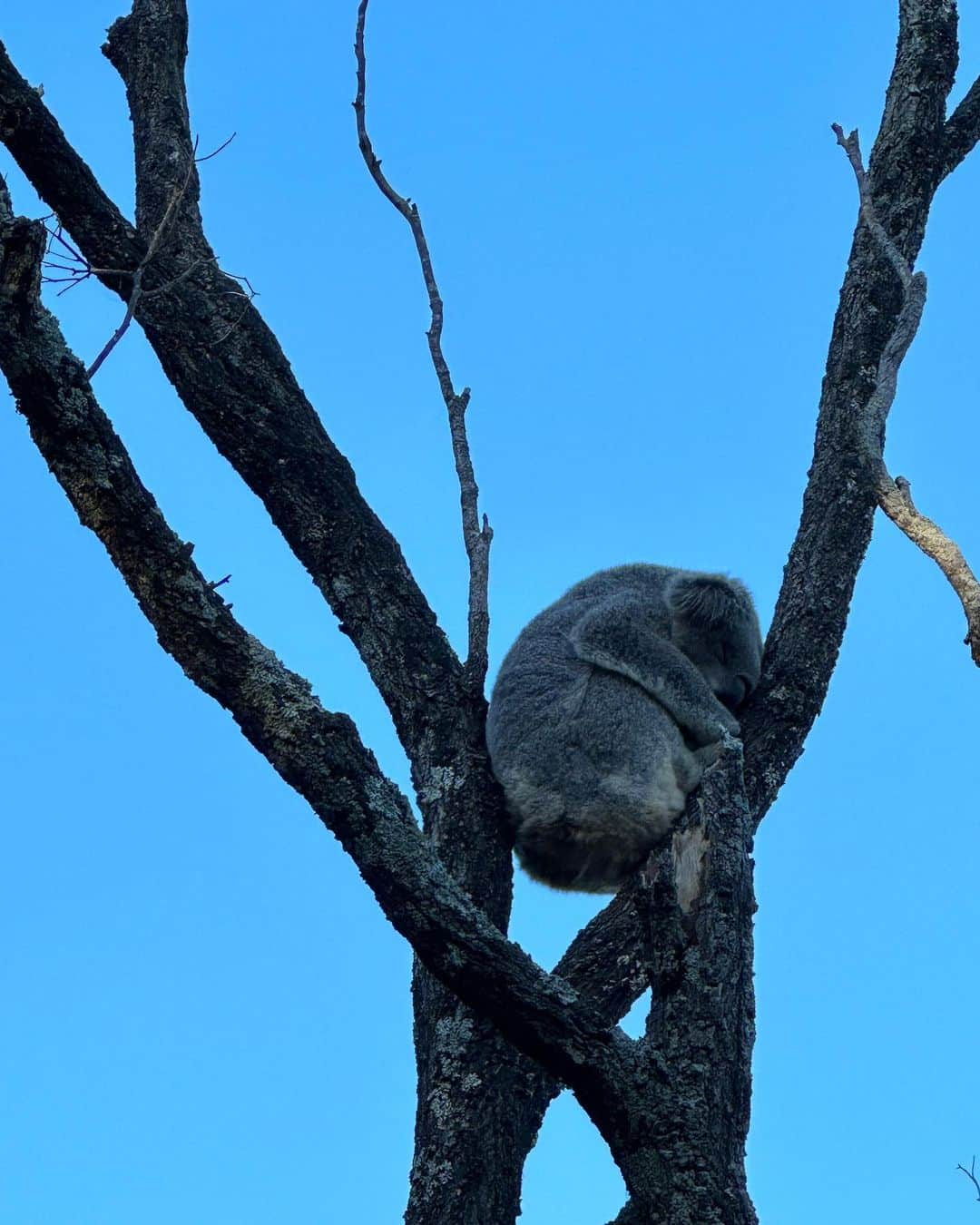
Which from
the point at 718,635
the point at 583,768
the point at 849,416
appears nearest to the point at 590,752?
the point at 583,768

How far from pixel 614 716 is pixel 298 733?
9.11 ft

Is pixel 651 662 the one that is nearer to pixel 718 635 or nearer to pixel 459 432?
pixel 718 635

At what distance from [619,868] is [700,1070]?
2.62m

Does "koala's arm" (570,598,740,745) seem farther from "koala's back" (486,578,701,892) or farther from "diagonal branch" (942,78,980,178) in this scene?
"diagonal branch" (942,78,980,178)

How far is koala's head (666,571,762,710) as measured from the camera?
7098 mm

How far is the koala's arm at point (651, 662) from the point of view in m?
A: 6.75

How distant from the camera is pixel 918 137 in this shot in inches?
263

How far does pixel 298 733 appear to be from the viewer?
13.7 feet

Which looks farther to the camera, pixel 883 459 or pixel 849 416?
pixel 849 416

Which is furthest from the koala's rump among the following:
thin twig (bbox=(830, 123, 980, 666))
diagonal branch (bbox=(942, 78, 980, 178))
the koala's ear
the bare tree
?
diagonal branch (bbox=(942, 78, 980, 178))

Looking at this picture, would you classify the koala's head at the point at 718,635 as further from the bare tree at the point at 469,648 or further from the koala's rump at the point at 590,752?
the bare tree at the point at 469,648

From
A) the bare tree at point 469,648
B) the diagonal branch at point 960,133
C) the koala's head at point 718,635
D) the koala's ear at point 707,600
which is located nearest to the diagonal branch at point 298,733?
the bare tree at point 469,648

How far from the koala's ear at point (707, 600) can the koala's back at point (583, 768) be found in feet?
1.77

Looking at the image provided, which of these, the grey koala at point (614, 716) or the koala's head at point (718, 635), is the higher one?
the koala's head at point (718, 635)
